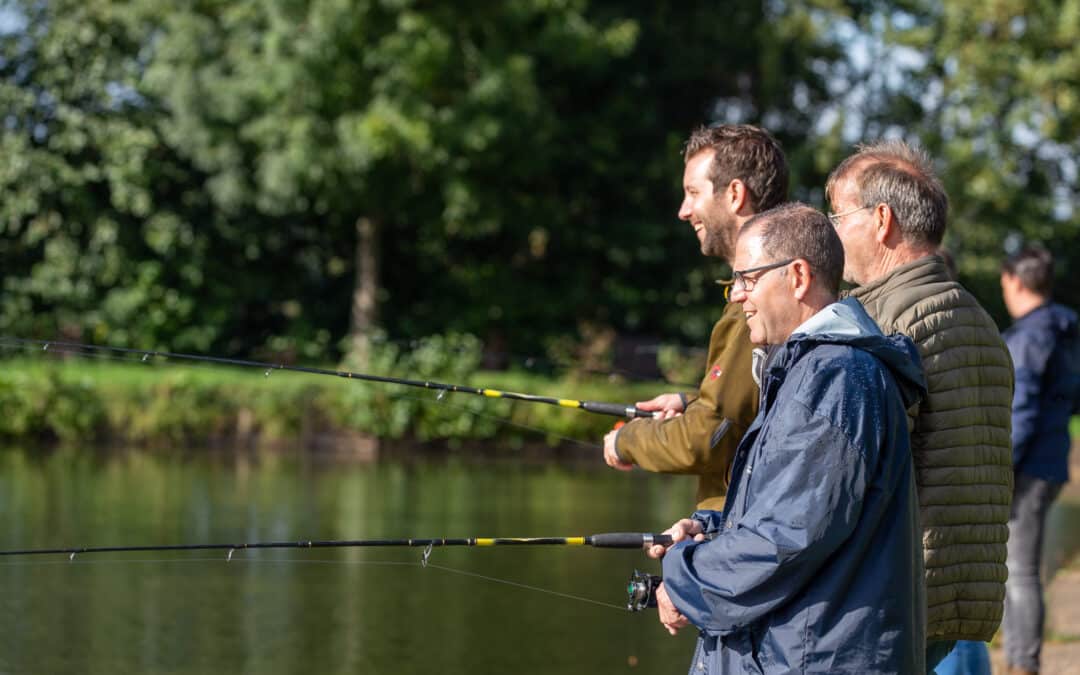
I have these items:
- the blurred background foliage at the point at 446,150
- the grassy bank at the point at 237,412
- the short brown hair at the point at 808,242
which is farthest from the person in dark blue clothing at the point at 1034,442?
the blurred background foliage at the point at 446,150

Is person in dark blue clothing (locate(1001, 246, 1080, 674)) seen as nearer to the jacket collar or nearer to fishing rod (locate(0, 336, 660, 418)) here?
Result: fishing rod (locate(0, 336, 660, 418))

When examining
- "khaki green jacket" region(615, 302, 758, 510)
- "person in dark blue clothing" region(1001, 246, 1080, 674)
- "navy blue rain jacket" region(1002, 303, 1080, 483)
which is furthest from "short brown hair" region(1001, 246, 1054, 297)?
"khaki green jacket" region(615, 302, 758, 510)

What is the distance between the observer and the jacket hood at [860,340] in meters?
3.20

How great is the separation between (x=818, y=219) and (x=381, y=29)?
20890 mm

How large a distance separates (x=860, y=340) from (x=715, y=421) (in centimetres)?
104

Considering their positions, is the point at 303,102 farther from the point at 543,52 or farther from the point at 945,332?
the point at 945,332

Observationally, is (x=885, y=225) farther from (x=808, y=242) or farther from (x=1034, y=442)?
(x=1034, y=442)

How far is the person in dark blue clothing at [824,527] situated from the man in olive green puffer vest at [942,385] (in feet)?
1.45

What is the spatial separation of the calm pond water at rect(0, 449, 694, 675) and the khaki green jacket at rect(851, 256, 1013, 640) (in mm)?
1570

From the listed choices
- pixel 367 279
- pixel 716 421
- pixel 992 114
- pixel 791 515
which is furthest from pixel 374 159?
pixel 791 515

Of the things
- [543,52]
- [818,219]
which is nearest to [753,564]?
[818,219]

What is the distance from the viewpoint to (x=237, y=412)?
19516 millimetres

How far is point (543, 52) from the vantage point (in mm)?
25203

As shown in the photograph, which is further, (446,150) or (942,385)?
(446,150)
